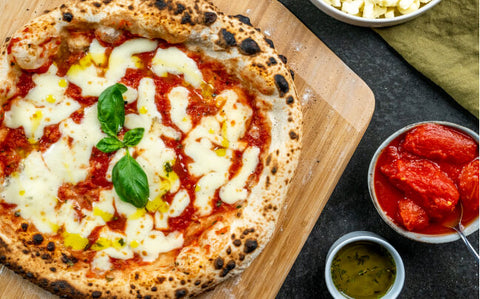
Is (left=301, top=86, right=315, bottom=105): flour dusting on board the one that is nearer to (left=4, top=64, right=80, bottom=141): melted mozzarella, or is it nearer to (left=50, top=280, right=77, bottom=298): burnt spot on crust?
(left=4, top=64, right=80, bottom=141): melted mozzarella

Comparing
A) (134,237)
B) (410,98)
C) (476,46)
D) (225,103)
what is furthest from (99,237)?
(476,46)

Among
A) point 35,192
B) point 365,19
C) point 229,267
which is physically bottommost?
point 229,267

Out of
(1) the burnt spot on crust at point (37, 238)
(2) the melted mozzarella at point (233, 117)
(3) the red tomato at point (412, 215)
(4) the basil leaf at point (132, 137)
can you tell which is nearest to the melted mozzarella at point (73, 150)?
(4) the basil leaf at point (132, 137)

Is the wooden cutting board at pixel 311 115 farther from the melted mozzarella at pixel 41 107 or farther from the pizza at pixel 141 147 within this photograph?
the melted mozzarella at pixel 41 107

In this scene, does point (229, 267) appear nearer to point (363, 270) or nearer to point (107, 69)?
point (363, 270)

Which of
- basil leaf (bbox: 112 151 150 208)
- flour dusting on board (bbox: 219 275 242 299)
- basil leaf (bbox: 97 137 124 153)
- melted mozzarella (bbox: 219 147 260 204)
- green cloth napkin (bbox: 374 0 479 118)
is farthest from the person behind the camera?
green cloth napkin (bbox: 374 0 479 118)

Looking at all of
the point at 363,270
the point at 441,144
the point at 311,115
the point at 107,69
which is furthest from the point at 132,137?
the point at 441,144

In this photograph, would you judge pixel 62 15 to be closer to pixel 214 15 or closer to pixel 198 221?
pixel 214 15

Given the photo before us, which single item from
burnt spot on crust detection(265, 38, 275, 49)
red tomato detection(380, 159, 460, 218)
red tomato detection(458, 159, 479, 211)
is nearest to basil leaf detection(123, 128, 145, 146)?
burnt spot on crust detection(265, 38, 275, 49)
